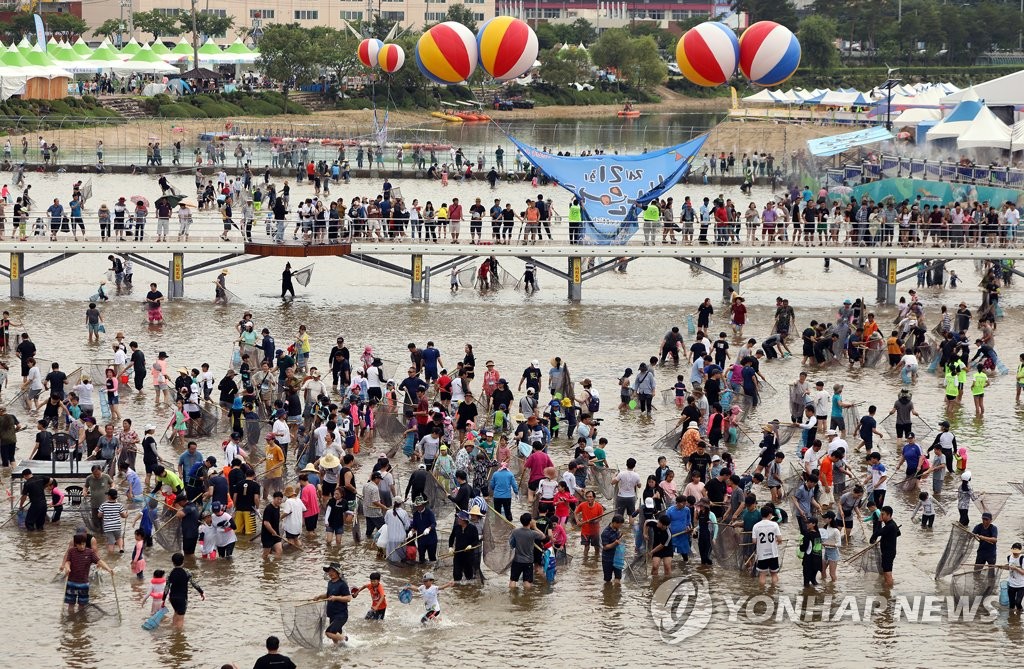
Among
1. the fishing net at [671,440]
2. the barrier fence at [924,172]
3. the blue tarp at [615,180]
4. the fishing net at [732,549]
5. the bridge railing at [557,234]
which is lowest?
the fishing net at [732,549]

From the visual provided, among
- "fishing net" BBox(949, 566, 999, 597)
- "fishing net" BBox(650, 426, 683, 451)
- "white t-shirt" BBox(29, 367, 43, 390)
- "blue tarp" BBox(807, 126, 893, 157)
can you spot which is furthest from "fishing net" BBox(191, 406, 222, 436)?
"blue tarp" BBox(807, 126, 893, 157)

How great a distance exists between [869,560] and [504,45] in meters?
20.6

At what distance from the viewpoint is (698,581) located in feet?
62.5

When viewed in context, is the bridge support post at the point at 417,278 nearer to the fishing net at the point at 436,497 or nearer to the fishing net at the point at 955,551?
the fishing net at the point at 436,497

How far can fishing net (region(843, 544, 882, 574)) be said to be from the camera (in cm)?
1902

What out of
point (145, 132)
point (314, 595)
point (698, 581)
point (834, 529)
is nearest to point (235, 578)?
point (314, 595)

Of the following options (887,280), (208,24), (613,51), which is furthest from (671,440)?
(613,51)

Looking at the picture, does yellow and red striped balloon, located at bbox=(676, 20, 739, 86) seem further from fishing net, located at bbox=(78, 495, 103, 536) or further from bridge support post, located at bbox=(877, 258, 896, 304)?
fishing net, located at bbox=(78, 495, 103, 536)

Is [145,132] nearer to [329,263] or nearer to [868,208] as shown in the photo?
[329,263]

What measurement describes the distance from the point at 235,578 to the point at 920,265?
986 inches

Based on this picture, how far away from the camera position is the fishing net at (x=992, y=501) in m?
20.2

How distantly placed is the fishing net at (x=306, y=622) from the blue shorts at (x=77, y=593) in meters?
2.33

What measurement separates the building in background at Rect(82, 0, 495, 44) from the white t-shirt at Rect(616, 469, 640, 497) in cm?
11224

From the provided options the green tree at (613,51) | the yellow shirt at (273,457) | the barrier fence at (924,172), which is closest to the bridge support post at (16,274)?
the yellow shirt at (273,457)
